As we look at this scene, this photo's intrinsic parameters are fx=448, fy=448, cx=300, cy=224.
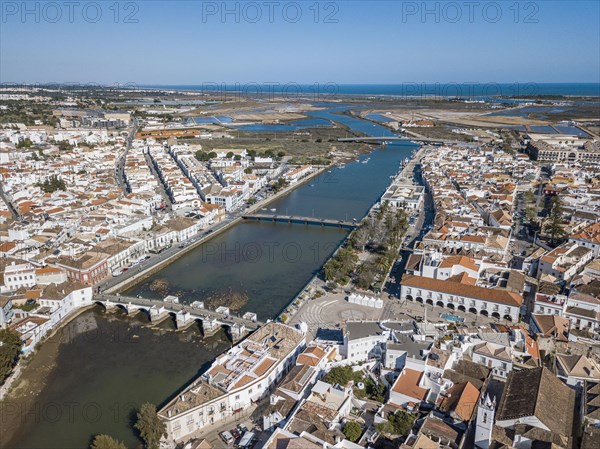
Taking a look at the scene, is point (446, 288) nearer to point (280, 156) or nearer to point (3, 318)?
point (3, 318)

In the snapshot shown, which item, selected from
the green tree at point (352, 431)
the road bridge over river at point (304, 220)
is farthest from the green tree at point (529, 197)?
the green tree at point (352, 431)

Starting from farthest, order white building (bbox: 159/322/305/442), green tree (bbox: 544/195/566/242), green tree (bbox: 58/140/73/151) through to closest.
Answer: green tree (bbox: 58/140/73/151) < green tree (bbox: 544/195/566/242) < white building (bbox: 159/322/305/442)

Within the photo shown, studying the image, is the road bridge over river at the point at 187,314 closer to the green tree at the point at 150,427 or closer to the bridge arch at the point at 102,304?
the bridge arch at the point at 102,304

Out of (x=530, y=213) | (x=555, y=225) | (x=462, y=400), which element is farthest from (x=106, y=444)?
(x=530, y=213)

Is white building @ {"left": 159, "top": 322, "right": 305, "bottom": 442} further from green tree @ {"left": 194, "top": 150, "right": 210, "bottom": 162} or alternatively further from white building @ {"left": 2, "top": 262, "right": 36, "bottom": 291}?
green tree @ {"left": 194, "top": 150, "right": 210, "bottom": 162}

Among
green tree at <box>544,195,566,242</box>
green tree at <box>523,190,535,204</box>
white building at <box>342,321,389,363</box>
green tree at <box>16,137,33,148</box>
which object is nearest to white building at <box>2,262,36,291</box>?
white building at <box>342,321,389,363</box>

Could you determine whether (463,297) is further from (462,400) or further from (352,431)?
(352,431)

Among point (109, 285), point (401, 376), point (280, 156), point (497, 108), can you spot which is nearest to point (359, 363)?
point (401, 376)
